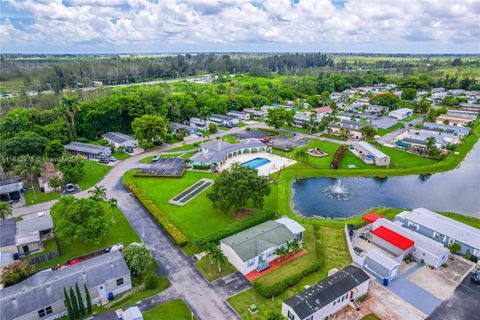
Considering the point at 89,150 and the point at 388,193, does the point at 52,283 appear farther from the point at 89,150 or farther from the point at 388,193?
the point at 388,193

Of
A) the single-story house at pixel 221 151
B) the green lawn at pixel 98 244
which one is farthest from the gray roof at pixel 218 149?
the green lawn at pixel 98 244

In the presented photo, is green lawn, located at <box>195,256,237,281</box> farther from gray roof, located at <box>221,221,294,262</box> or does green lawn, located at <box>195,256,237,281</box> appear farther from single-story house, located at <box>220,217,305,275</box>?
gray roof, located at <box>221,221,294,262</box>

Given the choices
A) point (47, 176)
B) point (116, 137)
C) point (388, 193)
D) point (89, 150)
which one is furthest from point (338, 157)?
point (47, 176)

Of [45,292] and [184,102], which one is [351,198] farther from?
[184,102]

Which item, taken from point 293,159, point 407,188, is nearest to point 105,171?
point 293,159

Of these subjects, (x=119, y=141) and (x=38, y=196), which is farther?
(x=119, y=141)

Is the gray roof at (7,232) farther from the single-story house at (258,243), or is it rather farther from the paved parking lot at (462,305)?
the paved parking lot at (462,305)

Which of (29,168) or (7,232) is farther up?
(29,168)
